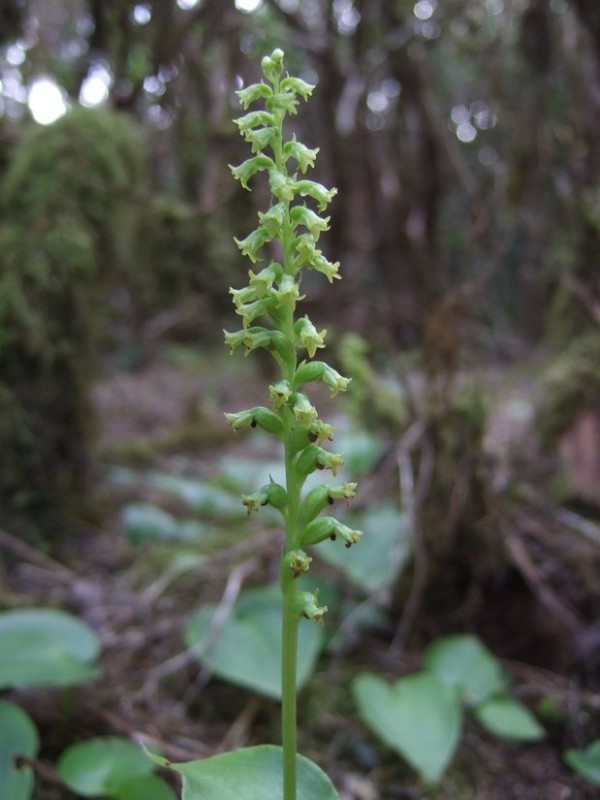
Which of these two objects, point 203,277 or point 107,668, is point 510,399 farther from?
point 107,668

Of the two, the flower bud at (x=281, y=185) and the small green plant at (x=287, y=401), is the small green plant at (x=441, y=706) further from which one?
the flower bud at (x=281, y=185)

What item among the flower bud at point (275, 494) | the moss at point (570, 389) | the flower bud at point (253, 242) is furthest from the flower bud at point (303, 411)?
the moss at point (570, 389)

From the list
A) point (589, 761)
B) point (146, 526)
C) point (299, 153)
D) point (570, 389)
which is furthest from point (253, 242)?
point (570, 389)

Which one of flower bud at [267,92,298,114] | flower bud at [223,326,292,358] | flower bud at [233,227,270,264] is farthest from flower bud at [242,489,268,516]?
flower bud at [267,92,298,114]

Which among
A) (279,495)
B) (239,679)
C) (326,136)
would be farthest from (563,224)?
(279,495)

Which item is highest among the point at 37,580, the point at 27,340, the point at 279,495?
the point at 27,340

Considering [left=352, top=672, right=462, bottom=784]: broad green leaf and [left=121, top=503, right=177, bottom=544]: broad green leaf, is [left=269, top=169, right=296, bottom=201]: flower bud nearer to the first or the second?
[left=352, top=672, right=462, bottom=784]: broad green leaf
